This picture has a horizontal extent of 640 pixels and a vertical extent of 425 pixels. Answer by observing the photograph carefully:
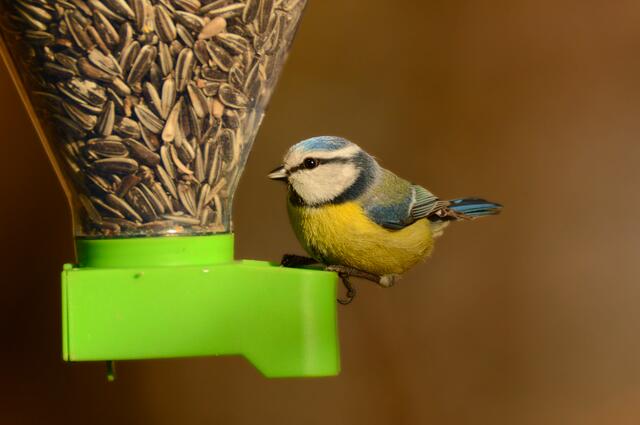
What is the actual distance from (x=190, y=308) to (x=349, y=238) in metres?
0.59

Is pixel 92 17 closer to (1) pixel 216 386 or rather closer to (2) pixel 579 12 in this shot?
(1) pixel 216 386

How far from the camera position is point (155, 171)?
4.03 ft

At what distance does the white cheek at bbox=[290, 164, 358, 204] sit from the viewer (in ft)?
5.57

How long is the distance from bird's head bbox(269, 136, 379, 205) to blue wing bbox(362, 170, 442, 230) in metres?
0.03

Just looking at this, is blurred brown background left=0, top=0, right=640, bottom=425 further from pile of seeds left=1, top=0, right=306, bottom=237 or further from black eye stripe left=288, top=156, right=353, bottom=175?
pile of seeds left=1, top=0, right=306, bottom=237

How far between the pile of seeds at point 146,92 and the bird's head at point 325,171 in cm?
34

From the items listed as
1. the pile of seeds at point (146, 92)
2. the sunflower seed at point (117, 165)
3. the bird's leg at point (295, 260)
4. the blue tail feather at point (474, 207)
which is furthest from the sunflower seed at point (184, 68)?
the blue tail feather at point (474, 207)

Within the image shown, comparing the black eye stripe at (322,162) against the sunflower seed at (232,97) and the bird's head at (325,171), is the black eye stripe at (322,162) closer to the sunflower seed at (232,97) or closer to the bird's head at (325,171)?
the bird's head at (325,171)

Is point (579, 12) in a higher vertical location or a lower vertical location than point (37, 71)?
higher

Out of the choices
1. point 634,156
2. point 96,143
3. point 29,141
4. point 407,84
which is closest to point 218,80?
point 96,143

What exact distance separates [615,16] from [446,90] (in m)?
0.68

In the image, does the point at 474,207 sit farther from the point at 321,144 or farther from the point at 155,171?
the point at 155,171

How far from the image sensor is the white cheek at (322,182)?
1697 millimetres

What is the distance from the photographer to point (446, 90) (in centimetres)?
321
